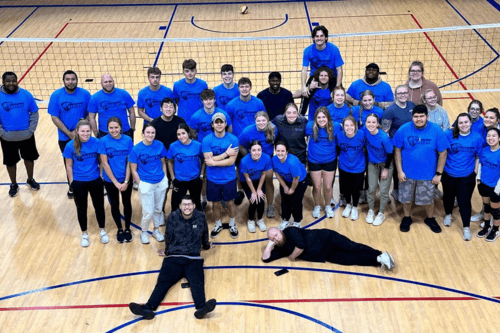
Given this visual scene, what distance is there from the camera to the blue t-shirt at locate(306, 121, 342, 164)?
26.5ft

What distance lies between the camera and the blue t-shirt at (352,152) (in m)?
7.99

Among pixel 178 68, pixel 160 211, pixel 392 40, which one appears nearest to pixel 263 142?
pixel 160 211

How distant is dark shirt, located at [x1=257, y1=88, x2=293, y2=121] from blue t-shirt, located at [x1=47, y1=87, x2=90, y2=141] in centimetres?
261

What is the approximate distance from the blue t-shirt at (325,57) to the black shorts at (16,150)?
445 cm

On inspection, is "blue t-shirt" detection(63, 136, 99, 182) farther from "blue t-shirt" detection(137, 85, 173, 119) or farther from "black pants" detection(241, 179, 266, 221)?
"black pants" detection(241, 179, 266, 221)

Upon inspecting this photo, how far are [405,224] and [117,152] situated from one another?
4002mm

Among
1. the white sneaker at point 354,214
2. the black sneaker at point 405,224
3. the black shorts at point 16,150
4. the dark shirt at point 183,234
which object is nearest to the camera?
the dark shirt at point 183,234

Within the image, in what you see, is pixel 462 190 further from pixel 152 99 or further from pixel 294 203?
pixel 152 99

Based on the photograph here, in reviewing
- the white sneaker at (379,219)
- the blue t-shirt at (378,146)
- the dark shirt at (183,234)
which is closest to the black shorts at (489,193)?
the blue t-shirt at (378,146)

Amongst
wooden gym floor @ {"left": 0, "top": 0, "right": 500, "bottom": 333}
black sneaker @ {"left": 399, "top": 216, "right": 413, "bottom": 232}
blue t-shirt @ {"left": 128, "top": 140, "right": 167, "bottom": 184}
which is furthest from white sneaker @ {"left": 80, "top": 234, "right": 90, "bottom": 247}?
black sneaker @ {"left": 399, "top": 216, "right": 413, "bottom": 232}

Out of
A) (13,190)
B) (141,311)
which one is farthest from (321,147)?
(13,190)

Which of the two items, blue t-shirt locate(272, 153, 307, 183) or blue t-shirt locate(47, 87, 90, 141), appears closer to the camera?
blue t-shirt locate(272, 153, 307, 183)

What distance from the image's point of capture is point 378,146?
793 cm

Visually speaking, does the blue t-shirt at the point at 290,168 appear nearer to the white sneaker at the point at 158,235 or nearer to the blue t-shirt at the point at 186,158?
the blue t-shirt at the point at 186,158
